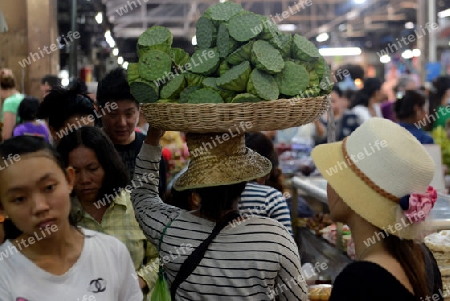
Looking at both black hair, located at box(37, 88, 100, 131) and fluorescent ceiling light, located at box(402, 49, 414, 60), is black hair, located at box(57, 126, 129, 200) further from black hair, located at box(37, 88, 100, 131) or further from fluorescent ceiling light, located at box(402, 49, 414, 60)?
fluorescent ceiling light, located at box(402, 49, 414, 60)

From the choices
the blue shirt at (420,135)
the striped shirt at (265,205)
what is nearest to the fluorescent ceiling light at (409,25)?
the blue shirt at (420,135)

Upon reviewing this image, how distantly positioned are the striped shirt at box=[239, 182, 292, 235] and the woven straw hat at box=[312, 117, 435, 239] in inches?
44.2

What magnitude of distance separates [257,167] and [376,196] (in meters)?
0.64

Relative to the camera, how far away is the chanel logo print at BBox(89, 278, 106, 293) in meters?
1.89

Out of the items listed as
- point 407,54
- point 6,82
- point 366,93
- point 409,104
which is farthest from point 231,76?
point 407,54

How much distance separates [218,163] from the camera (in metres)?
2.29

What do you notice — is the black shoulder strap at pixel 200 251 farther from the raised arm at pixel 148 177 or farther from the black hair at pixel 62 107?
the black hair at pixel 62 107

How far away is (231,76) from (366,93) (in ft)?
23.0

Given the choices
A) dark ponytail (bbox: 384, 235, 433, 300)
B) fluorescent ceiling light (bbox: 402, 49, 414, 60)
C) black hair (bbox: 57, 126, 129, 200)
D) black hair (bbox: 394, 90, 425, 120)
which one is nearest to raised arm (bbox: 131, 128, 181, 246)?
black hair (bbox: 57, 126, 129, 200)

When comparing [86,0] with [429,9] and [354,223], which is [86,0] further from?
[354,223]

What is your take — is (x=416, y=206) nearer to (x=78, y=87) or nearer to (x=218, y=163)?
(x=218, y=163)

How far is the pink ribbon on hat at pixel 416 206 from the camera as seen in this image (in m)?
1.74

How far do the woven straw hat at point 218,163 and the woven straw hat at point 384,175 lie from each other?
1.55 feet

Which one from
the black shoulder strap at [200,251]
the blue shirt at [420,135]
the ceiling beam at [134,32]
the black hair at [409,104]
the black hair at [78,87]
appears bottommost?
the ceiling beam at [134,32]
